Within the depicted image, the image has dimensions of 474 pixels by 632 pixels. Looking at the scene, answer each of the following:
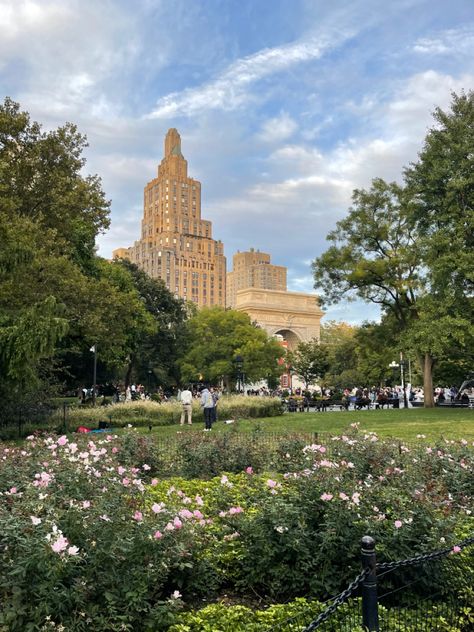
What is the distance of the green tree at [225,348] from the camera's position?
52.6 m

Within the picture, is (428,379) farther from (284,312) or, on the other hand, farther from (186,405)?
(284,312)

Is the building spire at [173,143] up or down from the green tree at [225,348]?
up

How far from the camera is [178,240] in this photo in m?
149

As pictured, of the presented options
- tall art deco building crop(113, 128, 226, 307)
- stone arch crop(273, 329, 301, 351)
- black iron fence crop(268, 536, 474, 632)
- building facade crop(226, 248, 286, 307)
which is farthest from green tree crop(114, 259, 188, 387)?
building facade crop(226, 248, 286, 307)

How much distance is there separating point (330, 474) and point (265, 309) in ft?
254

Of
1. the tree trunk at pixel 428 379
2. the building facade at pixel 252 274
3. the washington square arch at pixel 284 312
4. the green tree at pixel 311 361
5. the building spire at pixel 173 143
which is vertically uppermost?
the building spire at pixel 173 143

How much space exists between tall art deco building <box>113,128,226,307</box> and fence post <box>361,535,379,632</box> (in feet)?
446

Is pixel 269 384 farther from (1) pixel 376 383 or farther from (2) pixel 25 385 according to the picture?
(2) pixel 25 385

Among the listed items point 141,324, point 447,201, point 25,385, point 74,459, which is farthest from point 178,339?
point 74,459

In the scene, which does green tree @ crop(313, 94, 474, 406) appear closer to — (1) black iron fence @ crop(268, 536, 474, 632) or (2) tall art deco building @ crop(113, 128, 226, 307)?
(1) black iron fence @ crop(268, 536, 474, 632)

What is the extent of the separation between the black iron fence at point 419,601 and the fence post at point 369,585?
717mm

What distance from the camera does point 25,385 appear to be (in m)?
15.5

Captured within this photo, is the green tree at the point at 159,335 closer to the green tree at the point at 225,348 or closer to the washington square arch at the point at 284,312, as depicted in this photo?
the green tree at the point at 225,348

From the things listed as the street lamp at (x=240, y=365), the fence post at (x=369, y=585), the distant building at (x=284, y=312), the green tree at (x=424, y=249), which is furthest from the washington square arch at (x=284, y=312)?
the fence post at (x=369, y=585)
